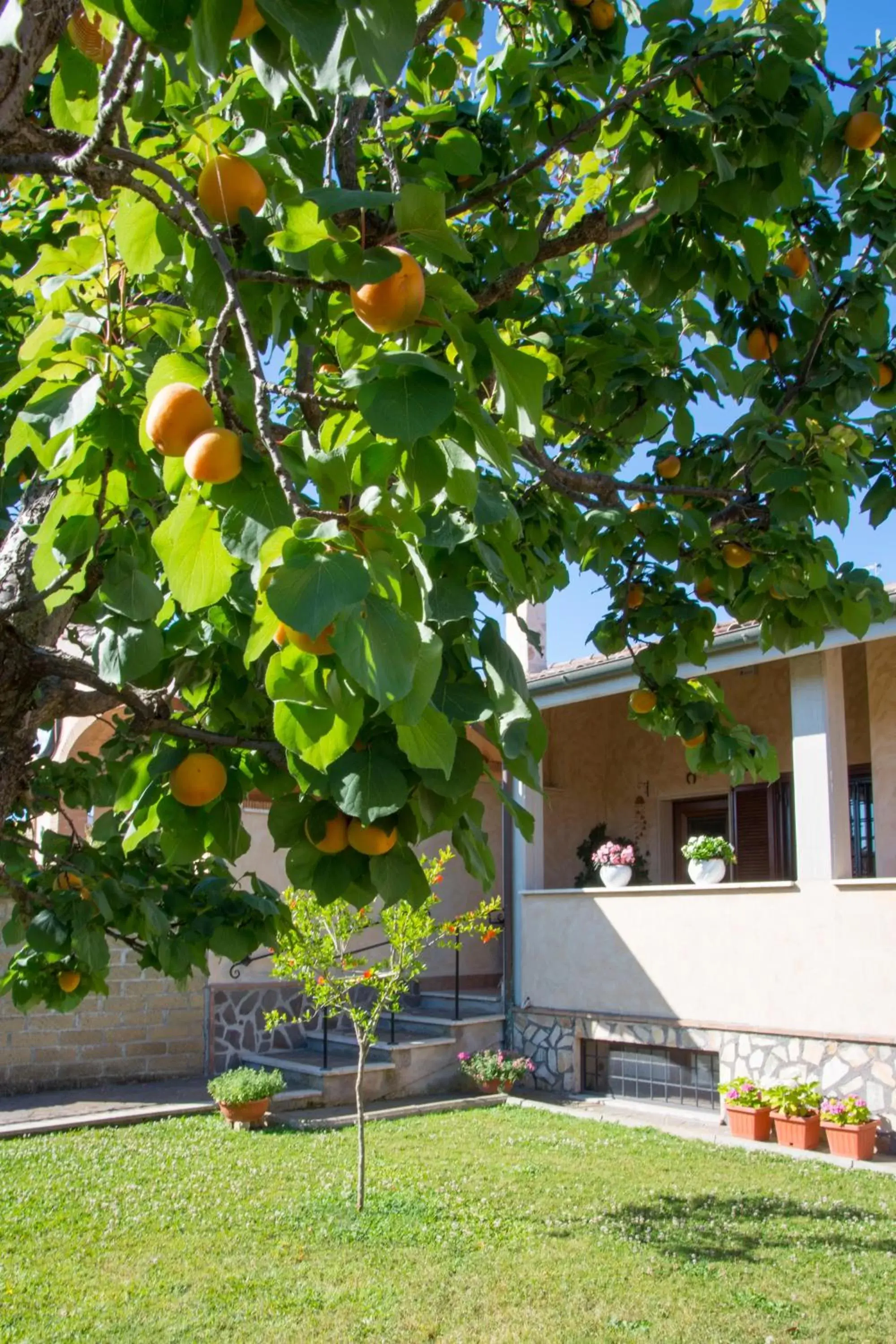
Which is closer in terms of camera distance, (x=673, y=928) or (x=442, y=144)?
(x=442, y=144)

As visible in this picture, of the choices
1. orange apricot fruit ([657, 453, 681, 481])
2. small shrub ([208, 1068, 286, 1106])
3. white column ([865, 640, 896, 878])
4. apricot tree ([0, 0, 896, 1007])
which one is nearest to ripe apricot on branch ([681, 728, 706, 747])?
apricot tree ([0, 0, 896, 1007])

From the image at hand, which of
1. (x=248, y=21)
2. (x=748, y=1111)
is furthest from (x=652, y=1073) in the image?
(x=248, y=21)

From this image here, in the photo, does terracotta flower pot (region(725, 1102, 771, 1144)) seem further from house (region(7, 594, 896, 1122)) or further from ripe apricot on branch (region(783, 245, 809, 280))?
ripe apricot on branch (region(783, 245, 809, 280))

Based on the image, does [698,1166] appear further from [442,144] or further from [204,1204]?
[442,144]

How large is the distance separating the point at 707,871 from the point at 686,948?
0.79 metres

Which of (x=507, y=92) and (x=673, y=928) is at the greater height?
(x=507, y=92)

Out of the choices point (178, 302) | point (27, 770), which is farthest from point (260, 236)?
point (27, 770)

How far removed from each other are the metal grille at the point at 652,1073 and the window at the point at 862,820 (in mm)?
2864

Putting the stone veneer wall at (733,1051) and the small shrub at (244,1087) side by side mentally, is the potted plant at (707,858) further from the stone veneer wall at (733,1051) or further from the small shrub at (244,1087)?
the small shrub at (244,1087)

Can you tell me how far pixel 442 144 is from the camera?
2801mm

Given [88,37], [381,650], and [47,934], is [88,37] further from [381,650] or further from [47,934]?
[47,934]

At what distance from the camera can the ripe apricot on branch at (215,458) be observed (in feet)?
4.82

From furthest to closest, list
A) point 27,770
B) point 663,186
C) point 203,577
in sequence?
point 27,770, point 663,186, point 203,577

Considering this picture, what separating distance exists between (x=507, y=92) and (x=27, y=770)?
2.45 meters
